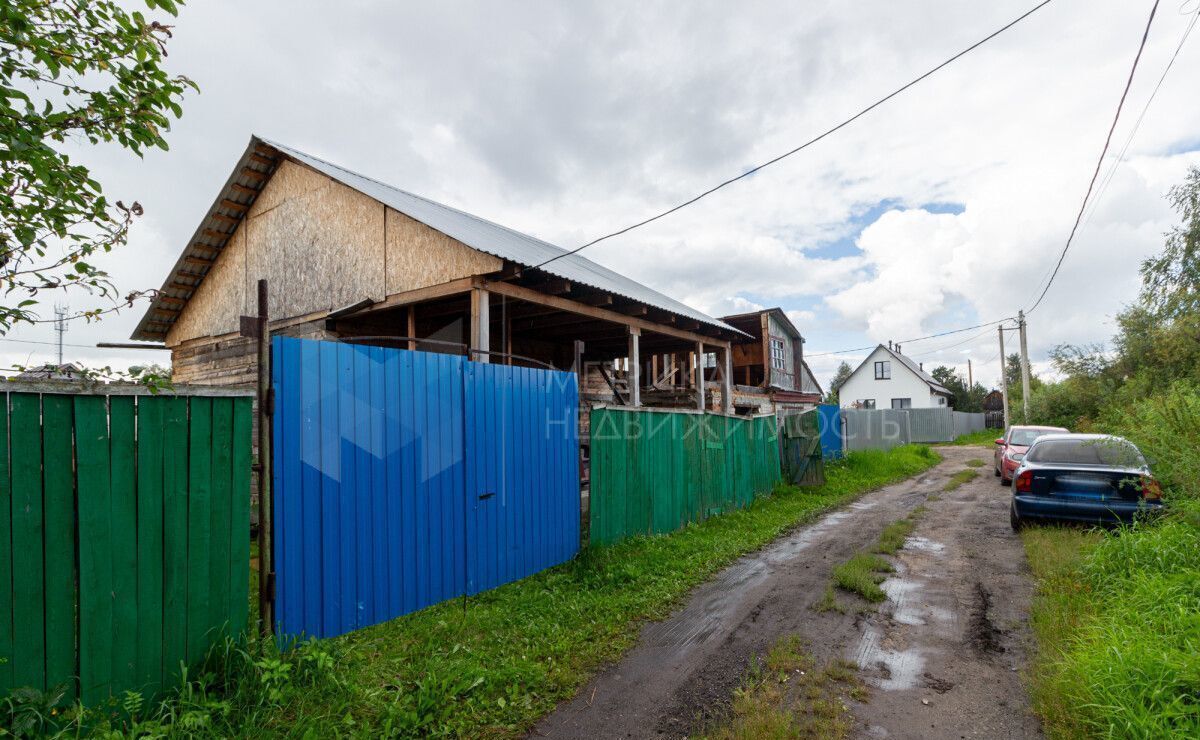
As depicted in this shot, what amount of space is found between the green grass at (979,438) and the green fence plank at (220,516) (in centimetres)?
A: 3458

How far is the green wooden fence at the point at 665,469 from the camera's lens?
7.02m

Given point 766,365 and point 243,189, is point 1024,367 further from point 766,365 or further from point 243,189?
point 243,189

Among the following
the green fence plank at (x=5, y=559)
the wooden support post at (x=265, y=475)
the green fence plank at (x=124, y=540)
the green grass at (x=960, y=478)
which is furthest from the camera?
the green grass at (x=960, y=478)

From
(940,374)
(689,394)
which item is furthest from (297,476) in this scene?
(940,374)

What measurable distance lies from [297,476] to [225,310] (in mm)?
9482

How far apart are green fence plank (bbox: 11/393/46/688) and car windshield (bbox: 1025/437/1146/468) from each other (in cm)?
935

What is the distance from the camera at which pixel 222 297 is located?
37.6ft

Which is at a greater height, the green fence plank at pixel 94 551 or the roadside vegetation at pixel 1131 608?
the green fence plank at pixel 94 551

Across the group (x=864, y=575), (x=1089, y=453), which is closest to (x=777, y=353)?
Result: (x=1089, y=453)

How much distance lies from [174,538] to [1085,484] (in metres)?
8.99

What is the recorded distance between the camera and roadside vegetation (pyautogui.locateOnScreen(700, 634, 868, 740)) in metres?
3.12

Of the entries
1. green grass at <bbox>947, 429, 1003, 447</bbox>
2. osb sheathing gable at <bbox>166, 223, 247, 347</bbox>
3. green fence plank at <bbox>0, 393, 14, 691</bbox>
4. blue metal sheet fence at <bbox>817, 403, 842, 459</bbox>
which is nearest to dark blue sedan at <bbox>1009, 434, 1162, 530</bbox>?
green fence plank at <bbox>0, 393, 14, 691</bbox>

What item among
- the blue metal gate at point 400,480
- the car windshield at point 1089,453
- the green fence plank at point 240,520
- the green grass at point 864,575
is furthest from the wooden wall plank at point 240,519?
the car windshield at point 1089,453

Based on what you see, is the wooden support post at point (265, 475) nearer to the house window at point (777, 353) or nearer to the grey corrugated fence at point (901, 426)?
the grey corrugated fence at point (901, 426)
